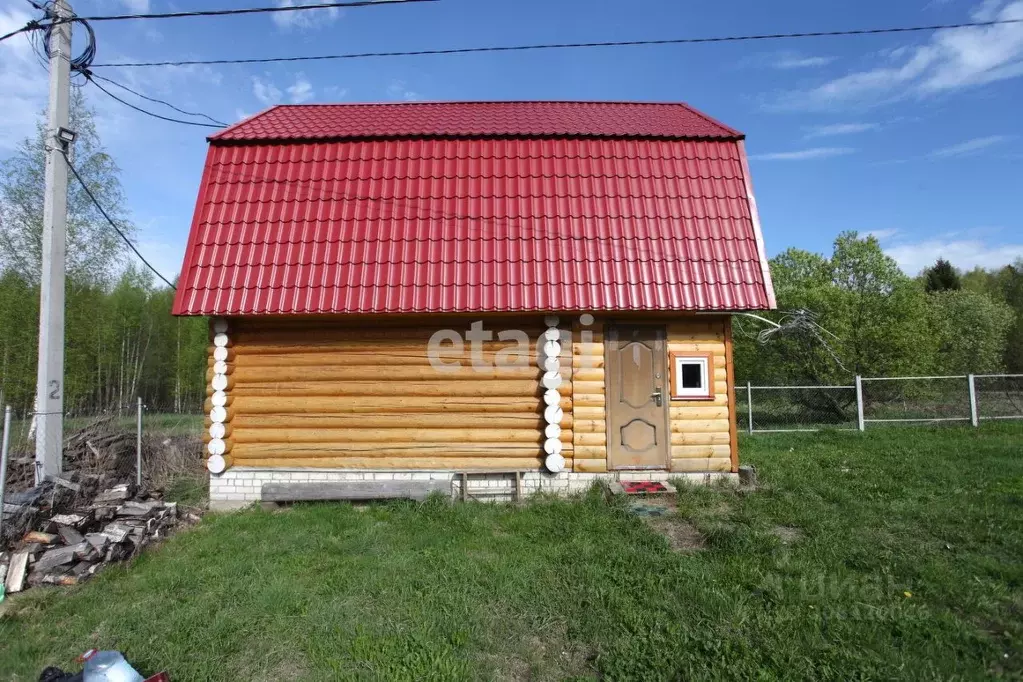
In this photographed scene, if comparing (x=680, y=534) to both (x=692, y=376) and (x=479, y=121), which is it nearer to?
(x=692, y=376)

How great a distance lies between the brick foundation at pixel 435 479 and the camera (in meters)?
6.51

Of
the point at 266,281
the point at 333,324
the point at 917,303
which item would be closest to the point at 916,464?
the point at 333,324

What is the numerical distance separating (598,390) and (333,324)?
345cm

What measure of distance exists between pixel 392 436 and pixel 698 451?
383 cm

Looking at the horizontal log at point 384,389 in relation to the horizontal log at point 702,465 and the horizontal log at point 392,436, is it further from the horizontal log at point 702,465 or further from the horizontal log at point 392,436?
the horizontal log at point 702,465

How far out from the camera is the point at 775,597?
143 inches

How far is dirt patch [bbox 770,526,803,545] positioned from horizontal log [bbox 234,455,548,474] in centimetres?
237

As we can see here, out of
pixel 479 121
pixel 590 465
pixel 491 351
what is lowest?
pixel 590 465

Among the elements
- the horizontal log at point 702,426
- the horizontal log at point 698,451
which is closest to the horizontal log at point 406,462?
the horizontal log at point 698,451

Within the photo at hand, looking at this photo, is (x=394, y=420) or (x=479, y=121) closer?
(x=394, y=420)

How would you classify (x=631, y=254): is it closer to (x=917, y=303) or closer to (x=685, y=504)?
(x=685, y=504)

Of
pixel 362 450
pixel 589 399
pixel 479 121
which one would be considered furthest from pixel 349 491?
pixel 479 121

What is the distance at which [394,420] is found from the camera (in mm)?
6656

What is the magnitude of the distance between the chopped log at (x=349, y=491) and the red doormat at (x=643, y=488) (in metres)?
2.06
